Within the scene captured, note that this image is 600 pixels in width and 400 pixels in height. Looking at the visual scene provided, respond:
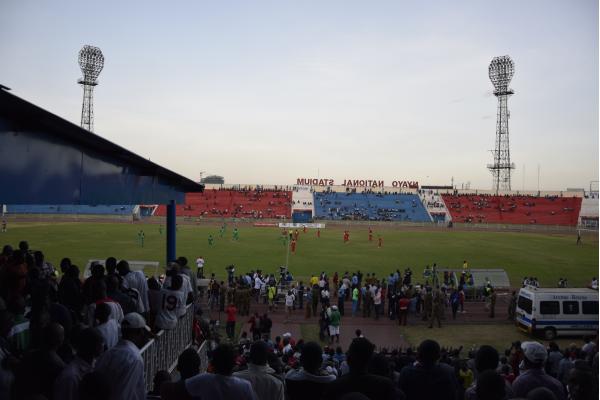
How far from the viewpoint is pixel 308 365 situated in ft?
14.2

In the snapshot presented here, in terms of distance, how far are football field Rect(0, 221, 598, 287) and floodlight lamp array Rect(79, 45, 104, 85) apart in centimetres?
4399

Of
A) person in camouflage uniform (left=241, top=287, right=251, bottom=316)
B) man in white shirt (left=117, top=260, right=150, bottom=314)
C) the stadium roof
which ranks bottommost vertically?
person in camouflage uniform (left=241, top=287, right=251, bottom=316)

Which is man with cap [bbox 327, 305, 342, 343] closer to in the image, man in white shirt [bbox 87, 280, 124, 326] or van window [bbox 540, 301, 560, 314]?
van window [bbox 540, 301, 560, 314]

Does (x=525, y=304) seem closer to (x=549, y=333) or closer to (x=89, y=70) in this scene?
(x=549, y=333)

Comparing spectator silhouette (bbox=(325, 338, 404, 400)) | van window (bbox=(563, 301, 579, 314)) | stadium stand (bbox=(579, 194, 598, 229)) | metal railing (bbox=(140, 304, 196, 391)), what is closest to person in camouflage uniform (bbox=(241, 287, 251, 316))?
metal railing (bbox=(140, 304, 196, 391))

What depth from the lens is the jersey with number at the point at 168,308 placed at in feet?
23.7

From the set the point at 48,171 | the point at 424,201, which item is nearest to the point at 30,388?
the point at 48,171

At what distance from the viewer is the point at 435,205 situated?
8850 cm

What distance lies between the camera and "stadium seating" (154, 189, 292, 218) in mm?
76188

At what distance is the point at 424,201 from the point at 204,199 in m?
42.8

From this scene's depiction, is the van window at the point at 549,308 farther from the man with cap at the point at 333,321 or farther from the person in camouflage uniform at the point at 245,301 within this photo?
the person in camouflage uniform at the point at 245,301

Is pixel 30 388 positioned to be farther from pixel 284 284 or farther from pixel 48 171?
pixel 284 284

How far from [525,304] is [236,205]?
6924 cm

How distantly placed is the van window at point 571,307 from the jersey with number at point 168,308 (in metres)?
14.6
